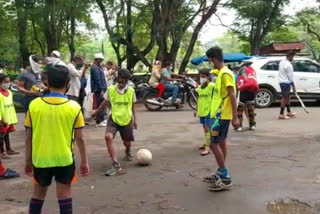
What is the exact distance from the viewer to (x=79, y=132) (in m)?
4.16

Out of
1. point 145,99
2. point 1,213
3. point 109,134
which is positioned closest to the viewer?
point 1,213

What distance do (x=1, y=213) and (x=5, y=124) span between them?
2.64 metres

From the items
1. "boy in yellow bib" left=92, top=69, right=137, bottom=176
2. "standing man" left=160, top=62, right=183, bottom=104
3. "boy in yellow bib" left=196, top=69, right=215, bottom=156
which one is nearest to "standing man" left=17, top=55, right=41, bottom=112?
"boy in yellow bib" left=92, top=69, right=137, bottom=176

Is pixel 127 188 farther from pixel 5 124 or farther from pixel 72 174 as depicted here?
pixel 5 124

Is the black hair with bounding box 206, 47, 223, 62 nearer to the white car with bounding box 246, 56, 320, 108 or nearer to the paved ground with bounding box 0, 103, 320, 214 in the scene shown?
the paved ground with bounding box 0, 103, 320, 214

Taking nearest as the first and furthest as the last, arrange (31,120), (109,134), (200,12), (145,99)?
(31,120) → (109,134) → (145,99) → (200,12)

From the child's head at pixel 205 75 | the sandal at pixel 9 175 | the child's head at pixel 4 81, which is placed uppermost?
the child's head at pixel 205 75

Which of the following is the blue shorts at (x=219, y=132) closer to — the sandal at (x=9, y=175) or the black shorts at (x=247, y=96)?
the sandal at (x=9, y=175)

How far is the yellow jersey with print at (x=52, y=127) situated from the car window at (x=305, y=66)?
43.4 ft

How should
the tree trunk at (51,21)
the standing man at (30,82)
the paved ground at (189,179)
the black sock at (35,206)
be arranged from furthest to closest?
the tree trunk at (51,21) < the standing man at (30,82) < the paved ground at (189,179) < the black sock at (35,206)

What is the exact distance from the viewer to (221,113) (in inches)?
230

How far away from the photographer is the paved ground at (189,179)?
210 inches

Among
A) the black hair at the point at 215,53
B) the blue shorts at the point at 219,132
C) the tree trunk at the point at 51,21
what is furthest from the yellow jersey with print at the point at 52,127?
the tree trunk at the point at 51,21

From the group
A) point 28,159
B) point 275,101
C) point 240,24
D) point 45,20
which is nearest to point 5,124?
point 28,159
